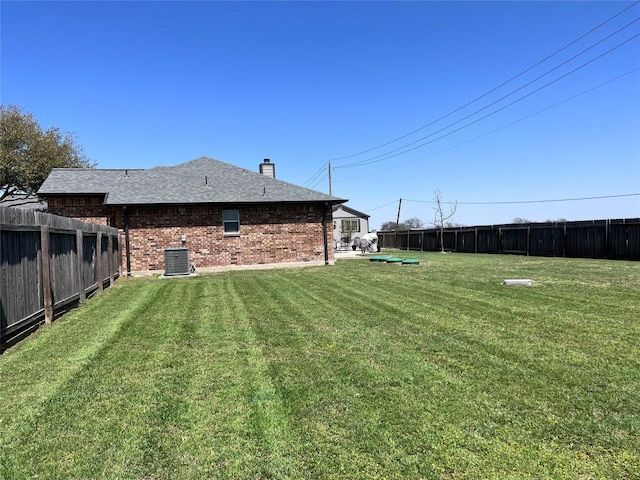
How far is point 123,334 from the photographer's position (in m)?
6.29

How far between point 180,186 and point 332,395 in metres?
16.6

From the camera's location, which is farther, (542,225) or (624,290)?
(542,225)

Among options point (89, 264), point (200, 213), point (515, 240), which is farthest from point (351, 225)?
point (89, 264)

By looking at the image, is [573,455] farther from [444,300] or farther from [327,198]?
[327,198]

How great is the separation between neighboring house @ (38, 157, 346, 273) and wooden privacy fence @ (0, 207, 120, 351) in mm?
7218

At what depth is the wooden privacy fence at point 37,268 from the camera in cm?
556

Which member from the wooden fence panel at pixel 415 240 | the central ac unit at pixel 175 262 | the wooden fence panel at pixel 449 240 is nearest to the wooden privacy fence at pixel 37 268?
the central ac unit at pixel 175 262

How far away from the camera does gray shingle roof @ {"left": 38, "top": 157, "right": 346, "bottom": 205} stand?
1767 cm

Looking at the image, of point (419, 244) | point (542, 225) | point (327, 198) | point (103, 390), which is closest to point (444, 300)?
point (103, 390)

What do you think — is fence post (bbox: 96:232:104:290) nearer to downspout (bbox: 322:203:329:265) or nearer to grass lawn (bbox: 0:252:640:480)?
grass lawn (bbox: 0:252:640:480)

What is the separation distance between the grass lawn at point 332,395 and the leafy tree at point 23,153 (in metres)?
33.2

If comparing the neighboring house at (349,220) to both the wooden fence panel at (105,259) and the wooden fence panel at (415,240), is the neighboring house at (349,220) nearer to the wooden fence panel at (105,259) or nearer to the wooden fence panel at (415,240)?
the wooden fence panel at (415,240)

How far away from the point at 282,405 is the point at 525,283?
823cm

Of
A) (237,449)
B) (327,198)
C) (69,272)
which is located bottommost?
(237,449)
